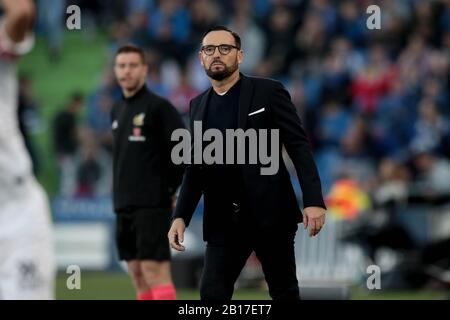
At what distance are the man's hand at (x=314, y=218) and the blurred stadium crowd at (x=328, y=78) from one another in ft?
33.0

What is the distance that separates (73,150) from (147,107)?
10838 mm

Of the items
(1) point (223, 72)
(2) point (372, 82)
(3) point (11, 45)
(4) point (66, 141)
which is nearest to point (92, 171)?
(4) point (66, 141)

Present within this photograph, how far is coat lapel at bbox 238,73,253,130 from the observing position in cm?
780

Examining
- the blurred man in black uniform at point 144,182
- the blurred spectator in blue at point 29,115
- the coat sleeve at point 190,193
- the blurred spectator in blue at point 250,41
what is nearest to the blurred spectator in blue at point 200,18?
the blurred spectator in blue at point 250,41

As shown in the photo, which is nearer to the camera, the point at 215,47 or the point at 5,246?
the point at 5,246

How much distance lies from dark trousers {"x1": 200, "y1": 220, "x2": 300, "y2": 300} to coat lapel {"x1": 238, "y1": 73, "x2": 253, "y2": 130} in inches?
25.5

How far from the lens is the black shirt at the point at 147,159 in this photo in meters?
10.0

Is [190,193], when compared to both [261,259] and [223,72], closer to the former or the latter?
[261,259]

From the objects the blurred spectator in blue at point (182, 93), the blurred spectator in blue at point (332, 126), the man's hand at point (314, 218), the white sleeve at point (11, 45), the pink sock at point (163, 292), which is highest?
the white sleeve at point (11, 45)

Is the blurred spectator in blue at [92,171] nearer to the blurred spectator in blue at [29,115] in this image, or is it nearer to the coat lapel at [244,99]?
the blurred spectator in blue at [29,115]

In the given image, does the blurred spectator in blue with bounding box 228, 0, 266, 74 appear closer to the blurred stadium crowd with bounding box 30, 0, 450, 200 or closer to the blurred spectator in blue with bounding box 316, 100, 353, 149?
the blurred stadium crowd with bounding box 30, 0, 450, 200

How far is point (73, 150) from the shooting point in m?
20.9

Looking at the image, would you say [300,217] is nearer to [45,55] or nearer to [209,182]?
[209,182]
